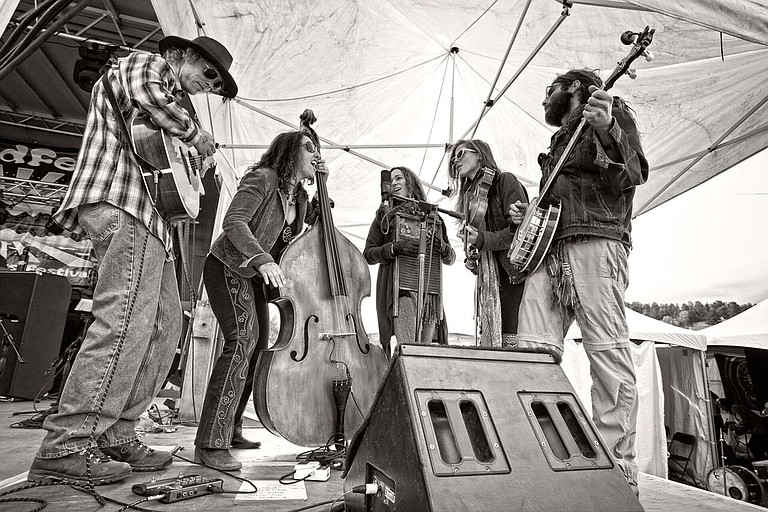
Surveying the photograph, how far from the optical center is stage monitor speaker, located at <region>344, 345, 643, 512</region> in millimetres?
1173

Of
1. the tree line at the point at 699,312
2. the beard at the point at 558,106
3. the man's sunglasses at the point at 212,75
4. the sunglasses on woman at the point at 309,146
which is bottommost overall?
the sunglasses on woman at the point at 309,146

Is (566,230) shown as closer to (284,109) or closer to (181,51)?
(181,51)

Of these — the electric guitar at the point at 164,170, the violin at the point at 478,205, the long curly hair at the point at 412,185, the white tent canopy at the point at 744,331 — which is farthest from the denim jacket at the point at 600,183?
the white tent canopy at the point at 744,331

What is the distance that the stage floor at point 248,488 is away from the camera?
1613 millimetres

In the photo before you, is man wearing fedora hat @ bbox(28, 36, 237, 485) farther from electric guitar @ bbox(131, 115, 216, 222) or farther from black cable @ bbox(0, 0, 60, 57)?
black cable @ bbox(0, 0, 60, 57)

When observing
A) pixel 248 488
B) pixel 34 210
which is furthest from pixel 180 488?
pixel 34 210

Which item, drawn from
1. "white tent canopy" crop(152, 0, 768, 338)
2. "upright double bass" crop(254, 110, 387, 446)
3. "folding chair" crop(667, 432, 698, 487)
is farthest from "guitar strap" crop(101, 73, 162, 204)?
"folding chair" crop(667, 432, 698, 487)

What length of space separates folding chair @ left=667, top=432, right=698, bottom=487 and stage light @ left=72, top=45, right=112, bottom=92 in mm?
10705

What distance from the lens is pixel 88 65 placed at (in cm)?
591

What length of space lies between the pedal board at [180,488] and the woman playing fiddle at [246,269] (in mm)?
378

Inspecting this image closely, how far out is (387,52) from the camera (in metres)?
5.64

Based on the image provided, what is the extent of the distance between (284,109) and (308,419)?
183 inches

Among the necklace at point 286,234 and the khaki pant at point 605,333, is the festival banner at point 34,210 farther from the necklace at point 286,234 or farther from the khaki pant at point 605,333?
the khaki pant at point 605,333

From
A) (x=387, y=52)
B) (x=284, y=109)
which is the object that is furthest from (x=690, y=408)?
Result: (x=284, y=109)
